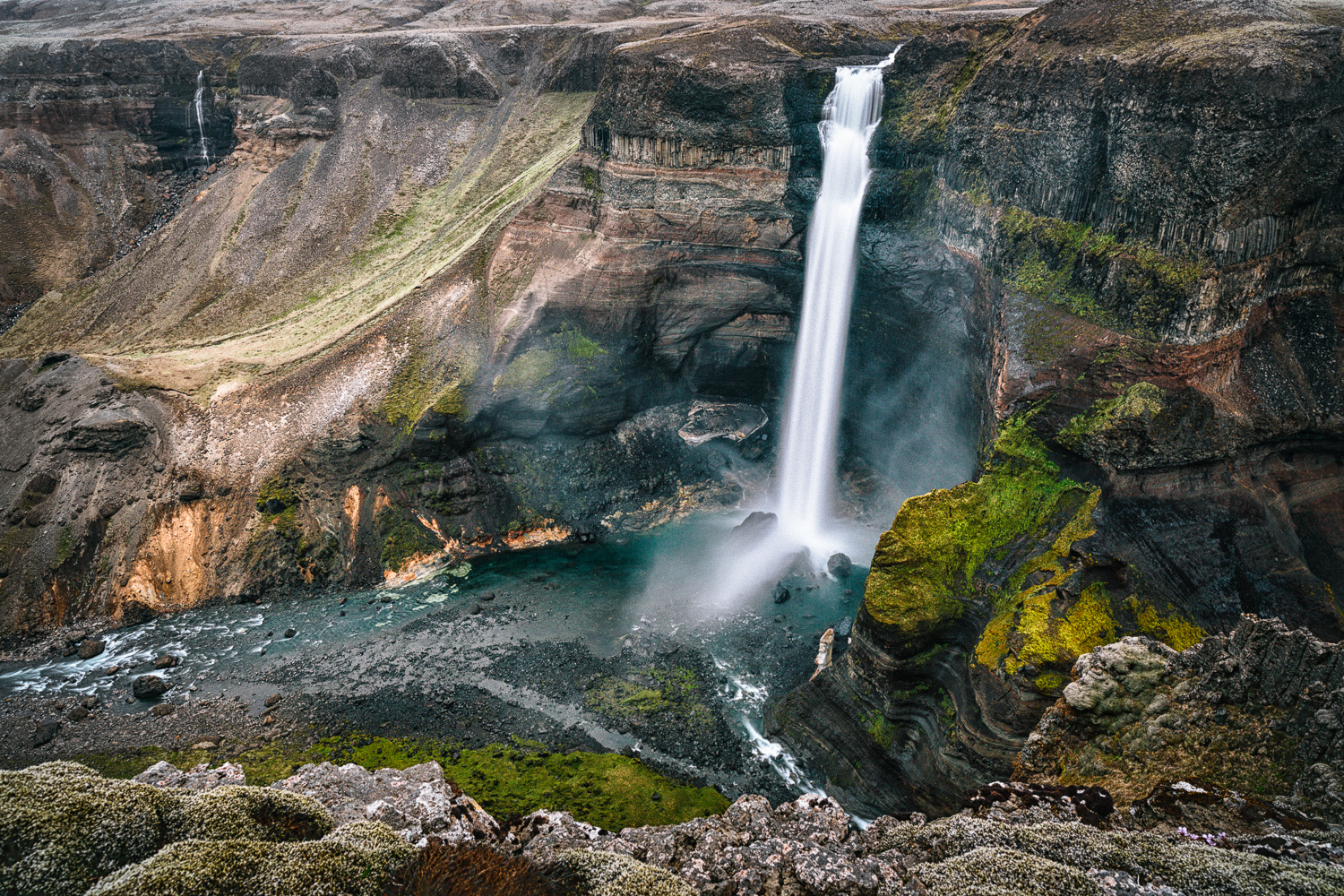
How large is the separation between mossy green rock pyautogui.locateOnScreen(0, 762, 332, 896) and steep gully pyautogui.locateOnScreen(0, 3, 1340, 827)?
1638 cm

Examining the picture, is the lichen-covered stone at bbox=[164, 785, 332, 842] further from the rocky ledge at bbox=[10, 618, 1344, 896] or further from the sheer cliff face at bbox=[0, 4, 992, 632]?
the sheer cliff face at bbox=[0, 4, 992, 632]

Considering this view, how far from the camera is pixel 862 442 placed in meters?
40.8

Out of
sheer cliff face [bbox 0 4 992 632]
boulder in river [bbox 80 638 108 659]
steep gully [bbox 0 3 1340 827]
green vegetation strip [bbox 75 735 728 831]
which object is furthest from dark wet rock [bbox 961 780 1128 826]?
boulder in river [bbox 80 638 108 659]

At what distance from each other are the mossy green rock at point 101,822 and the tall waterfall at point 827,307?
28.2 meters

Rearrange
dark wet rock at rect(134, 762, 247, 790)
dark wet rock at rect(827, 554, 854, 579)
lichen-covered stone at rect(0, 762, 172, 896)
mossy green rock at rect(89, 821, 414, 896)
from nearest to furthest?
mossy green rock at rect(89, 821, 414, 896) < lichen-covered stone at rect(0, 762, 172, 896) < dark wet rock at rect(134, 762, 247, 790) < dark wet rock at rect(827, 554, 854, 579)

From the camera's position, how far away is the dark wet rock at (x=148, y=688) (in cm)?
2806

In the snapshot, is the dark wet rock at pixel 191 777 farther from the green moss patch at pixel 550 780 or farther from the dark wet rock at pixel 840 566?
the dark wet rock at pixel 840 566

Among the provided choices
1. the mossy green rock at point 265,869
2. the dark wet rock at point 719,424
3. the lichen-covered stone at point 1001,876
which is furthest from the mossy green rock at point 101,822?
the dark wet rock at point 719,424

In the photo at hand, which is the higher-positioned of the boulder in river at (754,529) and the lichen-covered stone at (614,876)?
the lichen-covered stone at (614,876)

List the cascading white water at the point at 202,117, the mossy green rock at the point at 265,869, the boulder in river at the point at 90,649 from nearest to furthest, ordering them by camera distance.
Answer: the mossy green rock at the point at 265,869, the boulder in river at the point at 90,649, the cascading white water at the point at 202,117

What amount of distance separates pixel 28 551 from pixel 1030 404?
135 feet

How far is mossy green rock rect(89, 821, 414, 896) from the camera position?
1150cm

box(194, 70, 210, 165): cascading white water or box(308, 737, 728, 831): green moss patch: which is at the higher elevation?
box(194, 70, 210, 165): cascading white water

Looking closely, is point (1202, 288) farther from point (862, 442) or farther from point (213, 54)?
point (213, 54)
